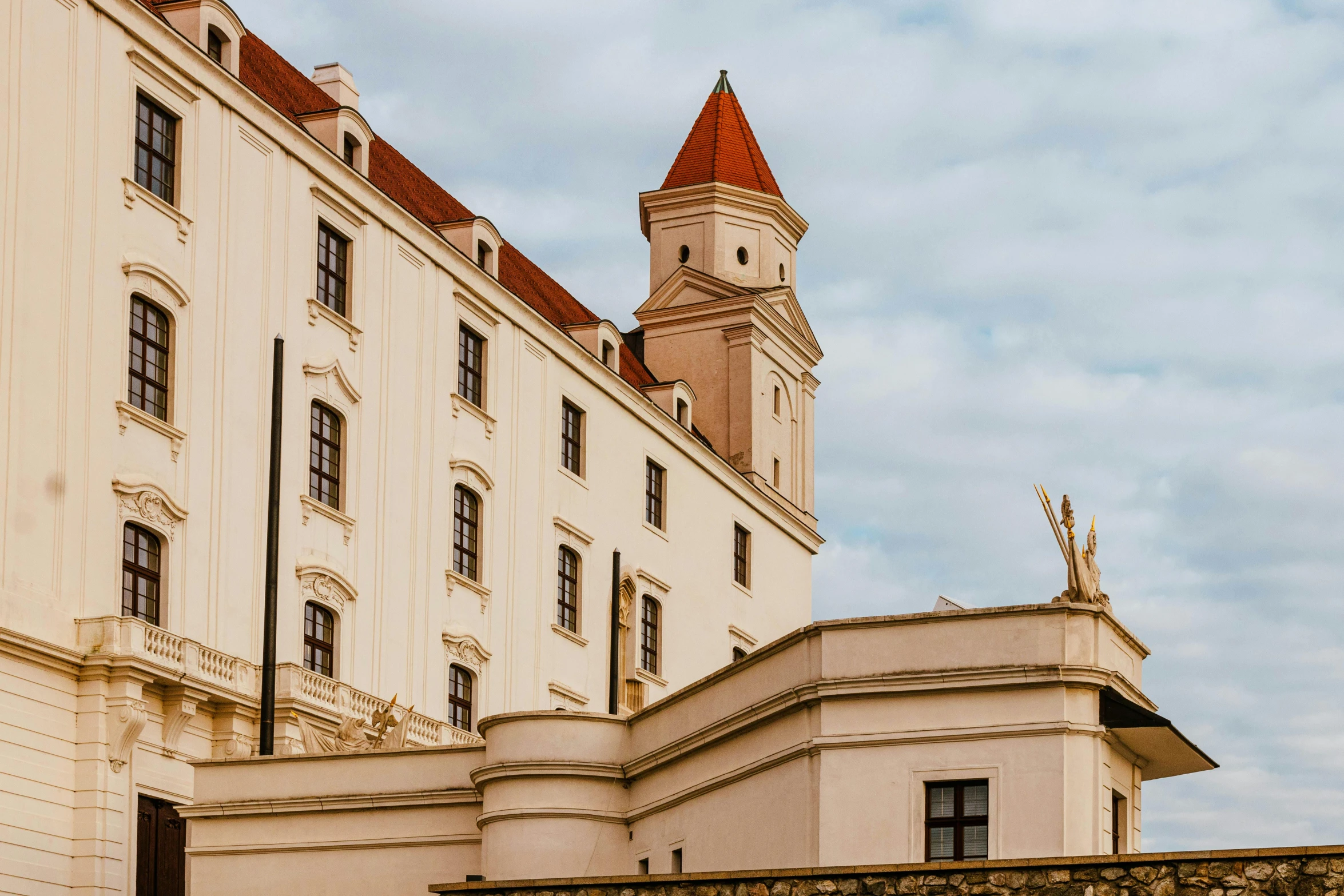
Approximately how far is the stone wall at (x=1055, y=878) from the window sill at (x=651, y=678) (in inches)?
1237

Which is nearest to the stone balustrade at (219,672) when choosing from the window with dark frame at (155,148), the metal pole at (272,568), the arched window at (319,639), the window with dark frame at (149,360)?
the metal pole at (272,568)

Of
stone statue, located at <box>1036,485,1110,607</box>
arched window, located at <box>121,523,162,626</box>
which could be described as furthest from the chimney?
stone statue, located at <box>1036,485,1110,607</box>

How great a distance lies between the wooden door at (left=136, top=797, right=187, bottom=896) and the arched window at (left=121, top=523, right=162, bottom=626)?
3059 millimetres

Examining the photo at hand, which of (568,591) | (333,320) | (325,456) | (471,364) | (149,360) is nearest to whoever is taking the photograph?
(149,360)

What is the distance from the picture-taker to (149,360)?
3650 cm

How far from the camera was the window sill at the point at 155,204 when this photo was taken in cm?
3603

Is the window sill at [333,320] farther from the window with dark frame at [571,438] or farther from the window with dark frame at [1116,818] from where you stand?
the window with dark frame at [1116,818]

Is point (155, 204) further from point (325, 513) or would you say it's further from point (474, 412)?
point (474, 412)

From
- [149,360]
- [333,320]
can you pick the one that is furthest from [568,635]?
[149,360]

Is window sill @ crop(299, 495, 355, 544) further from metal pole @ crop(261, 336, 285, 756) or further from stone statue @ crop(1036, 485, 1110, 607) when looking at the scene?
stone statue @ crop(1036, 485, 1110, 607)

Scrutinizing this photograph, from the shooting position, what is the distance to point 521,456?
47719 millimetres

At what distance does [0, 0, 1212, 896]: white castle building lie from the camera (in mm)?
23641

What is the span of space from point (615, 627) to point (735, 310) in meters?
14.1

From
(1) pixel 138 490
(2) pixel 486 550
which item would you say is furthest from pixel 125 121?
(2) pixel 486 550
